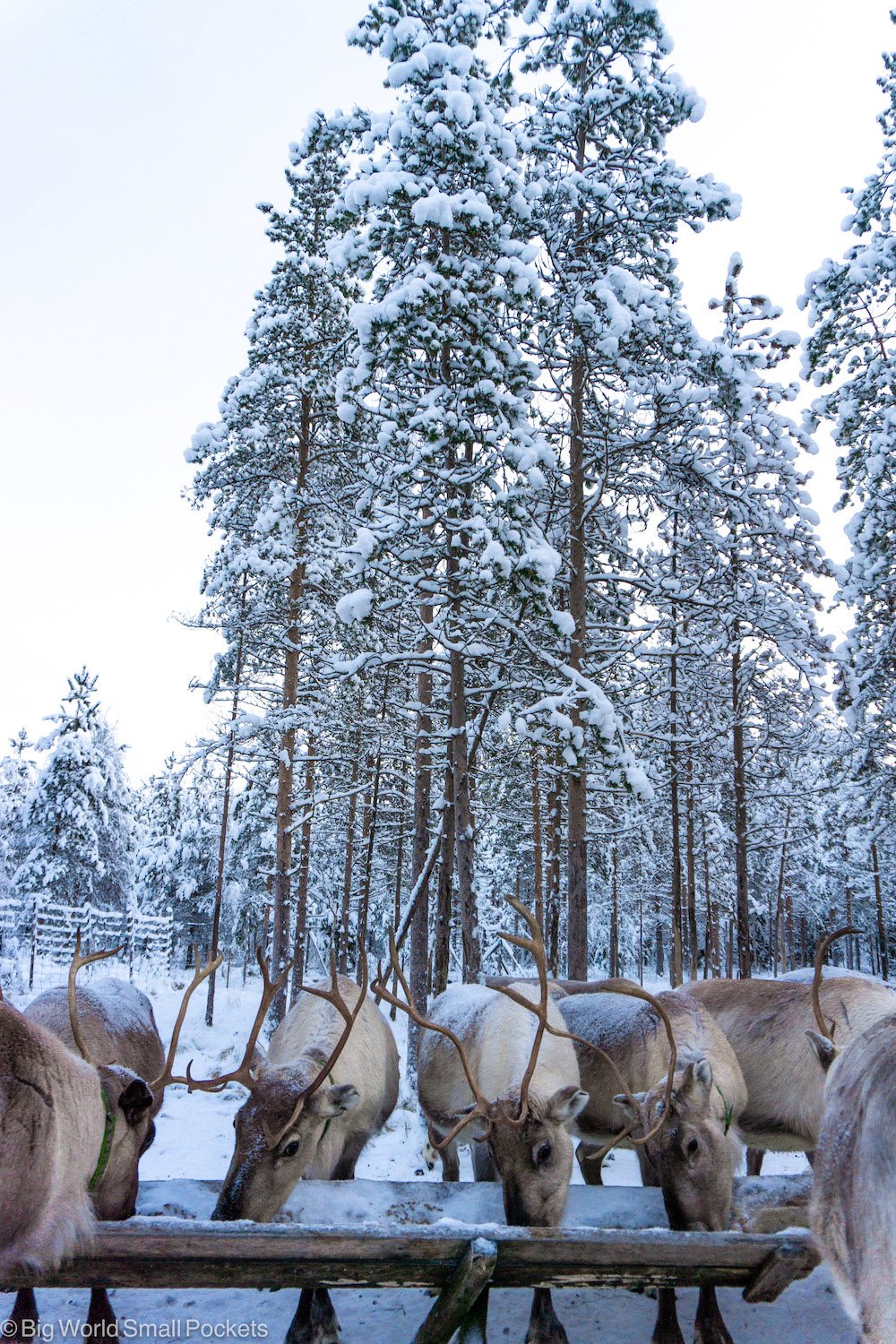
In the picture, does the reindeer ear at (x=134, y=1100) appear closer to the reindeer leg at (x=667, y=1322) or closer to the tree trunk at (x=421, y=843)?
the reindeer leg at (x=667, y=1322)

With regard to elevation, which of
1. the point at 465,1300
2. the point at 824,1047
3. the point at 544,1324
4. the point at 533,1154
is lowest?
the point at 544,1324

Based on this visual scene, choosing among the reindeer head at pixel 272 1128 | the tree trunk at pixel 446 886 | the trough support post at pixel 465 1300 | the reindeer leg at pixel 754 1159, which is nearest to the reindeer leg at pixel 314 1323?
the reindeer head at pixel 272 1128

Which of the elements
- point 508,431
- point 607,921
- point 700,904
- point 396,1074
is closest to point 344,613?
point 508,431

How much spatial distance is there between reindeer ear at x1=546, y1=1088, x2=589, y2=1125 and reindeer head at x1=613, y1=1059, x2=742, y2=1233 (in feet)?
1.12

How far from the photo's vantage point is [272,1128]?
4.09 metres

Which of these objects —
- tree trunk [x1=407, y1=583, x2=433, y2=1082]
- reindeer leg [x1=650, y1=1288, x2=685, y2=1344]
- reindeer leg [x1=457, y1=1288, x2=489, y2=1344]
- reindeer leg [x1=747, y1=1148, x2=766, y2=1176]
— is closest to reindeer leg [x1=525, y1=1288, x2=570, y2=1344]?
reindeer leg [x1=650, y1=1288, x2=685, y2=1344]

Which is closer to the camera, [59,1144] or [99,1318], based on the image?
[59,1144]

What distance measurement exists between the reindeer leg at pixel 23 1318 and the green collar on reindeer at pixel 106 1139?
2.01 feet

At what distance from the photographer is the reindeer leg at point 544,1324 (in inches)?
159

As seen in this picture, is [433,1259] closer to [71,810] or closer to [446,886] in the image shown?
[446,886]

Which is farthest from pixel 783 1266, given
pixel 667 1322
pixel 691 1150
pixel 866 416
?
pixel 866 416

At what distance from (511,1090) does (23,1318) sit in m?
2.66

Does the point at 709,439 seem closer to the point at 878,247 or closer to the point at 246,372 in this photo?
the point at 878,247

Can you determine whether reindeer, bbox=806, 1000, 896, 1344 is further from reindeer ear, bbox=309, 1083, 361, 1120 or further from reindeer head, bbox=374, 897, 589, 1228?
reindeer ear, bbox=309, 1083, 361, 1120
